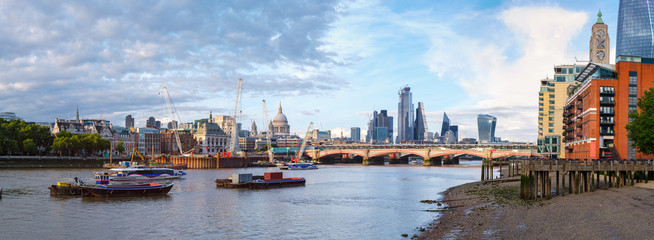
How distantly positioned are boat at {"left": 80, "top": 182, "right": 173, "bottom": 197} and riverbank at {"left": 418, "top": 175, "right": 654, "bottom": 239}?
125ft

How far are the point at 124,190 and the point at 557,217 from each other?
51.9 meters

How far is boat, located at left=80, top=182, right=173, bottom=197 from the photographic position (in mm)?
66519

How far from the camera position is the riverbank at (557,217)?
31.1 m

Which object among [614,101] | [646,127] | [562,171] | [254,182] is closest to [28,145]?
[254,182]

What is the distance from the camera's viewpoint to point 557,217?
3728 centimetres

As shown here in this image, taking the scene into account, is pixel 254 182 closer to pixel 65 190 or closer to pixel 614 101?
pixel 65 190

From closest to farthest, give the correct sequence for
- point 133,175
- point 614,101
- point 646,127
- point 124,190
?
point 646,127, point 124,190, point 614,101, point 133,175

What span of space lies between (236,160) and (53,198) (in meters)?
126

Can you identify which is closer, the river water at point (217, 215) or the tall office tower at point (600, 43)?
the river water at point (217, 215)

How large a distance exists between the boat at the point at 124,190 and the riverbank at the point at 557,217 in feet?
125

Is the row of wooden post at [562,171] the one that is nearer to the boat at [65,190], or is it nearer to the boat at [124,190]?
the boat at [124,190]

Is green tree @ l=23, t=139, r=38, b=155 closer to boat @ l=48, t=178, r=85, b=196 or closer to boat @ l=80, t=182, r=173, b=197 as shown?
boat @ l=48, t=178, r=85, b=196

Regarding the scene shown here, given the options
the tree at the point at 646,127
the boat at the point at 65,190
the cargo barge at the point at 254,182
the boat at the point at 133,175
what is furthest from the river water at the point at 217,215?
the tree at the point at 646,127

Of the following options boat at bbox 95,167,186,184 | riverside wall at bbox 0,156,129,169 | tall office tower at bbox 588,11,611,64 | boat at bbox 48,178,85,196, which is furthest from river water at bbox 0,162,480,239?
tall office tower at bbox 588,11,611,64
